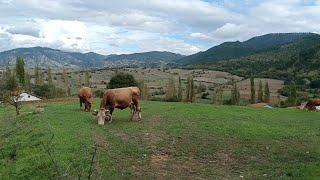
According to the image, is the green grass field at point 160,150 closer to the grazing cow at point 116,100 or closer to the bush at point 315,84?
the grazing cow at point 116,100

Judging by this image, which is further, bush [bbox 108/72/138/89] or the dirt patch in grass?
bush [bbox 108/72/138/89]

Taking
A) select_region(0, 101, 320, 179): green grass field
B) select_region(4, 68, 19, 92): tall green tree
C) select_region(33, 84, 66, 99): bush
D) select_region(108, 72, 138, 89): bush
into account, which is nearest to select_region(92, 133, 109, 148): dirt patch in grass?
select_region(0, 101, 320, 179): green grass field

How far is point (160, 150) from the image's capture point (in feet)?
62.2

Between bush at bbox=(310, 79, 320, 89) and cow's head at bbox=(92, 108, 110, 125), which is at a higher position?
cow's head at bbox=(92, 108, 110, 125)

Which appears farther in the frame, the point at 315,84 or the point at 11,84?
the point at 315,84

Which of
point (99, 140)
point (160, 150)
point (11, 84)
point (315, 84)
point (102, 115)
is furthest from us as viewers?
point (315, 84)

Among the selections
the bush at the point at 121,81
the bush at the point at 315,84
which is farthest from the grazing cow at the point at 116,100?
the bush at the point at 315,84

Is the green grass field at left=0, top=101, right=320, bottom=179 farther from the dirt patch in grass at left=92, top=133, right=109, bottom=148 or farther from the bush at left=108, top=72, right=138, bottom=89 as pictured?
the bush at left=108, top=72, right=138, bottom=89

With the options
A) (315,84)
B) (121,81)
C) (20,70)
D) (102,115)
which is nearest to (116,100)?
(102,115)

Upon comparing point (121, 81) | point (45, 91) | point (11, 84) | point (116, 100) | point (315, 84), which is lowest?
point (315, 84)

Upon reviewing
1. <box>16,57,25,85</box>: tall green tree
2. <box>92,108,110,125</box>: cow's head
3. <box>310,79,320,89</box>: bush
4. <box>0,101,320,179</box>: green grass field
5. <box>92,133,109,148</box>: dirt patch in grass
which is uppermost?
<box>16,57,25,85</box>: tall green tree

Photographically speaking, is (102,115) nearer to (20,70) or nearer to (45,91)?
(20,70)

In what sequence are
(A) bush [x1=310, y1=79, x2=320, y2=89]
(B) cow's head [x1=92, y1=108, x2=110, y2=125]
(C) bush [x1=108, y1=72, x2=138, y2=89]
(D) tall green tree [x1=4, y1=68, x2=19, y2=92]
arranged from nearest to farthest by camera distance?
(B) cow's head [x1=92, y1=108, x2=110, y2=125] → (D) tall green tree [x1=4, y1=68, x2=19, y2=92] → (C) bush [x1=108, y1=72, x2=138, y2=89] → (A) bush [x1=310, y1=79, x2=320, y2=89]

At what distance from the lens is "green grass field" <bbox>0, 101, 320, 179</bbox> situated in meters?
15.7
